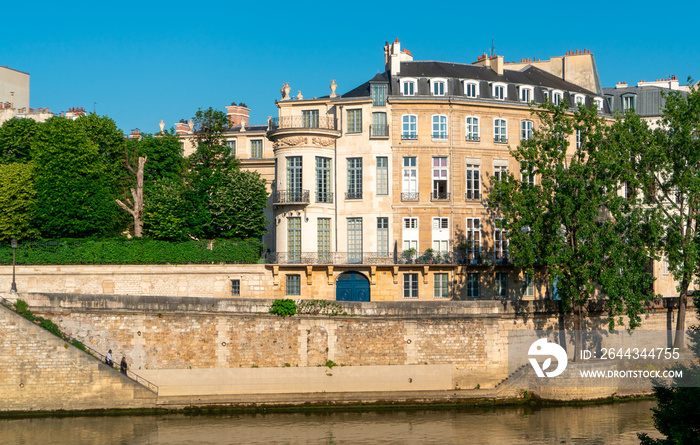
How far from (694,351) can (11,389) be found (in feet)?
80.0

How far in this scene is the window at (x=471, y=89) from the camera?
1526 inches

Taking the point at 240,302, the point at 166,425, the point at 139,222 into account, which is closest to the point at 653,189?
the point at 240,302

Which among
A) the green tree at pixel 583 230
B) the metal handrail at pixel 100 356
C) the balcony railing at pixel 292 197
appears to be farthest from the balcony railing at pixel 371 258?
the metal handrail at pixel 100 356

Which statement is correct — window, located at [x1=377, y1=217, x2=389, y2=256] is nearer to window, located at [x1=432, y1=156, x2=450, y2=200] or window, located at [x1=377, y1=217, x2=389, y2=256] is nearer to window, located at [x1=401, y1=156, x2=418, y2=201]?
window, located at [x1=401, y1=156, x2=418, y2=201]

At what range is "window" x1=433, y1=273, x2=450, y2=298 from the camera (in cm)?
3684

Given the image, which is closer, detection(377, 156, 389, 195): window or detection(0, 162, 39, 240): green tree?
detection(377, 156, 389, 195): window

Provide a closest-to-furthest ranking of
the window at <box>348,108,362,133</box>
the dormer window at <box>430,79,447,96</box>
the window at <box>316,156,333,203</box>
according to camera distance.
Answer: the window at <box>316,156,333,203</box>
the window at <box>348,108,362,133</box>
the dormer window at <box>430,79,447,96</box>

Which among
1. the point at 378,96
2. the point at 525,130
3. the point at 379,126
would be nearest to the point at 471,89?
the point at 525,130

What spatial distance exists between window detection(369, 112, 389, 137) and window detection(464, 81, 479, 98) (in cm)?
403

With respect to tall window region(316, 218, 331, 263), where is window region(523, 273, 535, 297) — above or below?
below

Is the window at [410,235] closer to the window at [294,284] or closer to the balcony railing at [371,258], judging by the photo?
the balcony railing at [371,258]

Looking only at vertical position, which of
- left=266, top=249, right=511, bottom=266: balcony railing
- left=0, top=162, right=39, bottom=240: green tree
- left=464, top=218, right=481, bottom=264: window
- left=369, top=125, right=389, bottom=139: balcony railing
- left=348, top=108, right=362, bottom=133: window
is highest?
left=348, top=108, right=362, bottom=133: window

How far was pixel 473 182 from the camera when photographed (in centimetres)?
3822

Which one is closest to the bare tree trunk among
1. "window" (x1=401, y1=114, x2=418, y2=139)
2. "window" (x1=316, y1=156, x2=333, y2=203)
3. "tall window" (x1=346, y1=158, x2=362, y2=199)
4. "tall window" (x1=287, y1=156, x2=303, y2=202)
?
"tall window" (x1=287, y1=156, x2=303, y2=202)
